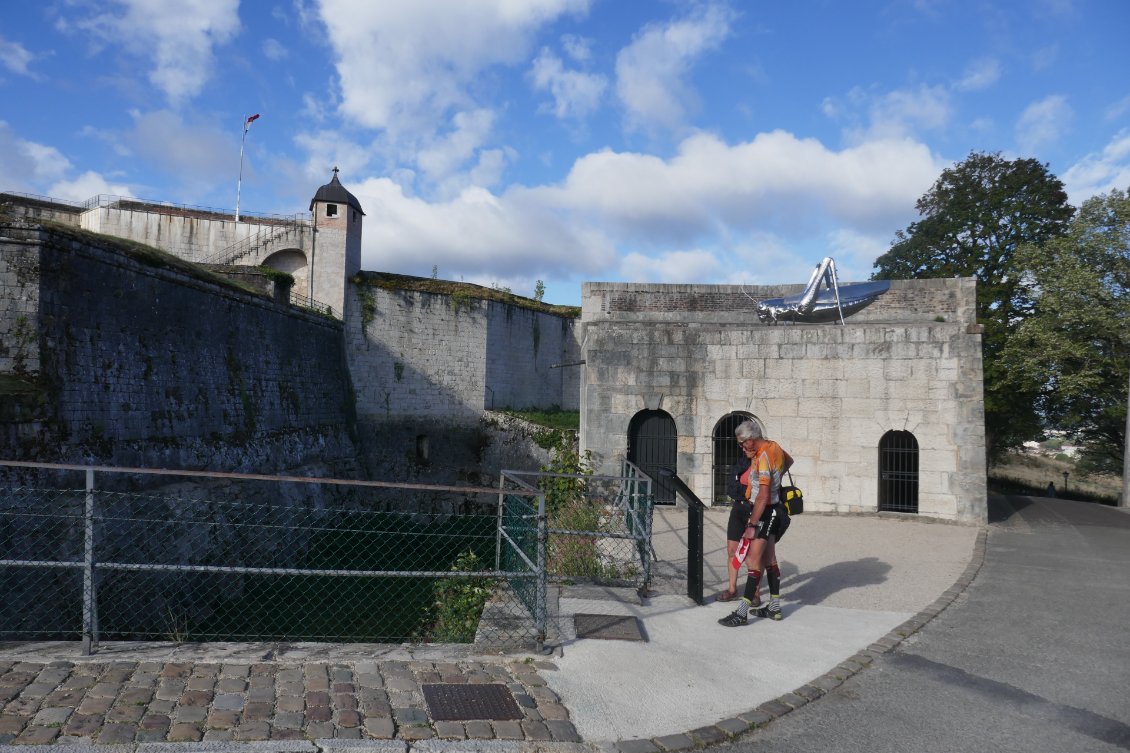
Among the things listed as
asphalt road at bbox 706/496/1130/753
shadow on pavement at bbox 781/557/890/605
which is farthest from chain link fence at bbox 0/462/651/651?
asphalt road at bbox 706/496/1130/753

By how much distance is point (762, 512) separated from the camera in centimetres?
591

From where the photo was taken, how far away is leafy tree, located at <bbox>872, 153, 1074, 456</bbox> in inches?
902

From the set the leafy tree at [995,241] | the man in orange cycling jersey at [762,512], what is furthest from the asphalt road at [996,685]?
the leafy tree at [995,241]

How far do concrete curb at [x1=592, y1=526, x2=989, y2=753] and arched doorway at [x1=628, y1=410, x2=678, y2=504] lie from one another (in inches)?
279

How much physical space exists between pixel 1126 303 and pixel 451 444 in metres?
20.8

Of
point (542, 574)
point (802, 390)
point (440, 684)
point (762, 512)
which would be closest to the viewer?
point (440, 684)

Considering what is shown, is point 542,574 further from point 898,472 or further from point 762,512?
point 898,472

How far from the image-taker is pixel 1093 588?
739 cm

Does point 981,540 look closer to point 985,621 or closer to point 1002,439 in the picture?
point 985,621

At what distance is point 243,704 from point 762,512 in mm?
3960

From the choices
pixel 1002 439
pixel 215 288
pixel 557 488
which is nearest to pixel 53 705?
pixel 557 488

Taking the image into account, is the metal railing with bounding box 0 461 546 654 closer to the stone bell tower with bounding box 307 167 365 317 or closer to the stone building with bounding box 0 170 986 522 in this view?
the stone building with bounding box 0 170 986 522

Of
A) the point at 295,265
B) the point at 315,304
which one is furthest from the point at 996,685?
the point at 295,265

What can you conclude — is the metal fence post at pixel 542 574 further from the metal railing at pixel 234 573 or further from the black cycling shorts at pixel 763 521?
the black cycling shorts at pixel 763 521
